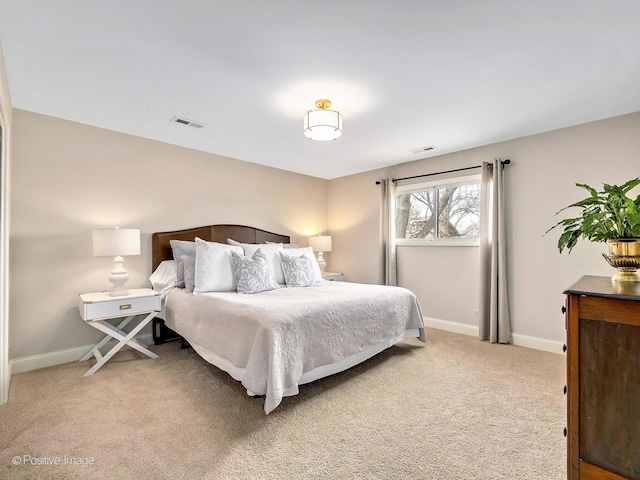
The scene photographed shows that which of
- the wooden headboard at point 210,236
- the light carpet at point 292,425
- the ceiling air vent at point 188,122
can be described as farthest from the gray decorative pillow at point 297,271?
the ceiling air vent at point 188,122

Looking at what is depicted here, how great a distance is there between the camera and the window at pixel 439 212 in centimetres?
411

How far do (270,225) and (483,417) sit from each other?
3.63 metres

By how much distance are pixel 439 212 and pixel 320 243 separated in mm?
1871

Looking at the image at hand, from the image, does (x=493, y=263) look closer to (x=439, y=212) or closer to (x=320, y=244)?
(x=439, y=212)

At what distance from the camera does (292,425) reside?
2014mm

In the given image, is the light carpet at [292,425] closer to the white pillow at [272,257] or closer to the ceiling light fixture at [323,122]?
the white pillow at [272,257]

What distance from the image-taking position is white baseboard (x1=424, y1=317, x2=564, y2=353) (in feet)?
11.1

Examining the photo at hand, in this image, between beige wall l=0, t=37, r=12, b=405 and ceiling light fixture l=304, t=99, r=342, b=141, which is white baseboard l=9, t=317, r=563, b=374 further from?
ceiling light fixture l=304, t=99, r=342, b=141

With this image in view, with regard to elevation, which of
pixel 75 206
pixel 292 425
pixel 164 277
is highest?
pixel 75 206

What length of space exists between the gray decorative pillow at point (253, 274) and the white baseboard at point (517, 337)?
2397mm

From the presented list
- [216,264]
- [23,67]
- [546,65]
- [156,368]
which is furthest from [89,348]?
[546,65]

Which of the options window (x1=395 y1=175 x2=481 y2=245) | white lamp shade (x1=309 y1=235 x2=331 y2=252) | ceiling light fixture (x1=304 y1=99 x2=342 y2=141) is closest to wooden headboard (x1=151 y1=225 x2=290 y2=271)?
white lamp shade (x1=309 y1=235 x2=331 y2=252)

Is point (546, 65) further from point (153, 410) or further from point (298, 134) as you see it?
point (153, 410)

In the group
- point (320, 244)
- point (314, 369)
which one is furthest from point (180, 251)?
point (320, 244)
